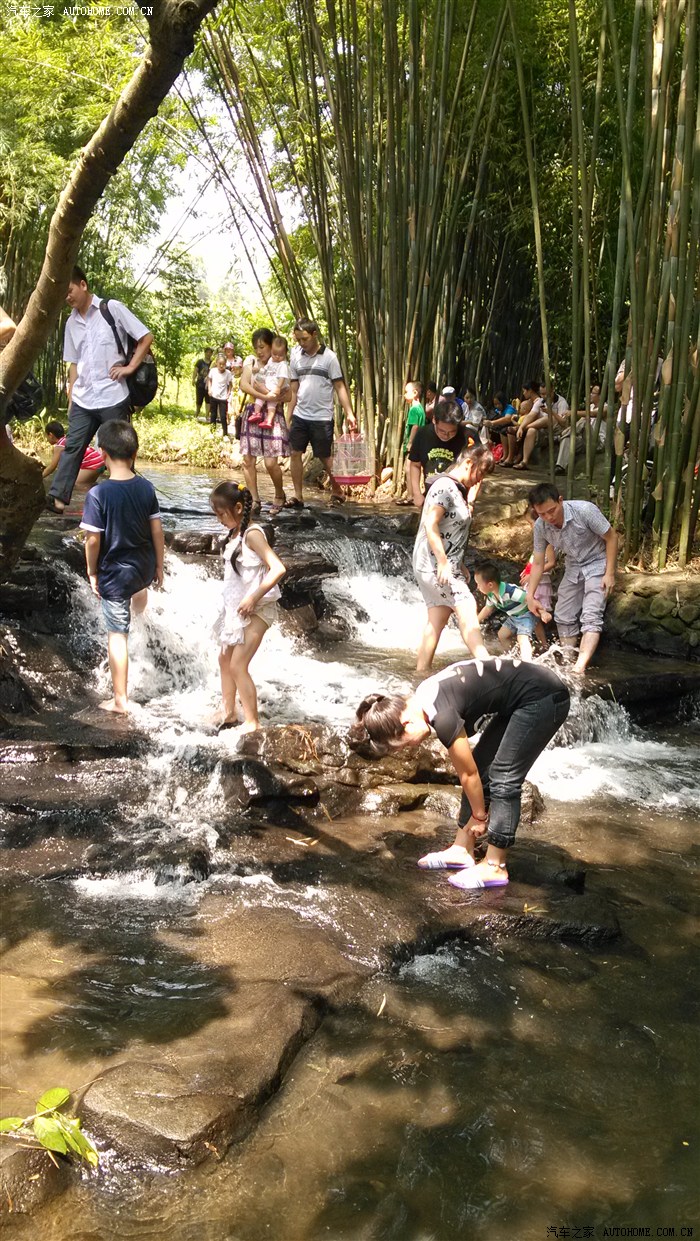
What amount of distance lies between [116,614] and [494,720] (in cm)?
212

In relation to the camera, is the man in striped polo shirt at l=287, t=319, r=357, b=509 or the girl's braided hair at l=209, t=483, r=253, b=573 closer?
the girl's braided hair at l=209, t=483, r=253, b=573

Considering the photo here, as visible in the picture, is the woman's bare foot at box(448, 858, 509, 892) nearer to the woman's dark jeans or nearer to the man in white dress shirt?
the woman's dark jeans

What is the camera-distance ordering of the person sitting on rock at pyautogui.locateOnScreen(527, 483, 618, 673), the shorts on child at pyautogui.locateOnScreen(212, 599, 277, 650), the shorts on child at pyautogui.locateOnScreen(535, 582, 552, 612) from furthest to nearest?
the shorts on child at pyautogui.locateOnScreen(535, 582, 552, 612) < the person sitting on rock at pyautogui.locateOnScreen(527, 483, 618, 673) < the shorts on child at pyautogui.locateOnScreen(212, 599, 277, 650)

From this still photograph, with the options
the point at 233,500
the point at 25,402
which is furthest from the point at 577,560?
the point at 25,402

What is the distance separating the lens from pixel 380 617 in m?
8.86

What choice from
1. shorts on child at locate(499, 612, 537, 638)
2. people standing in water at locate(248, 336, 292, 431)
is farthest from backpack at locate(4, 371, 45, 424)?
people standing in water at locate(248, 336, 292, 431)

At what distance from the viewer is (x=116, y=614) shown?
549 cm

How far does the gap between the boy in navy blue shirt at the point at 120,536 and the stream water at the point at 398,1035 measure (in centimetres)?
55

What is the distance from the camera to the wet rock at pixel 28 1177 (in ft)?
8.00

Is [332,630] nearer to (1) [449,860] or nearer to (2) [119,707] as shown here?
(2) [119,707]

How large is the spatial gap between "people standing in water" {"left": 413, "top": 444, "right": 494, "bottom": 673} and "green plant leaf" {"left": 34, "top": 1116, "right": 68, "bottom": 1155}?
3.63 m

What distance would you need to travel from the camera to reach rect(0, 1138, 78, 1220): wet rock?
2.44 metres

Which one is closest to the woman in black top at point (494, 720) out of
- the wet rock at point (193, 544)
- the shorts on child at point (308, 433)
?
the wet rock at point (193, 544)

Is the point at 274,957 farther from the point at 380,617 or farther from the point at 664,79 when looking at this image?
the point at 664,79
